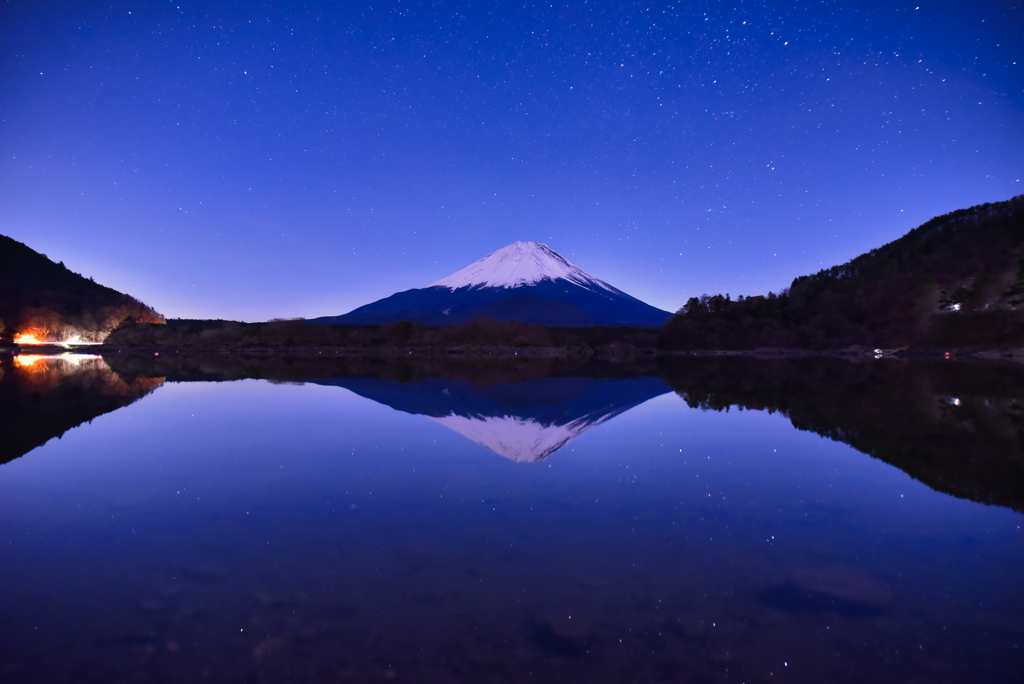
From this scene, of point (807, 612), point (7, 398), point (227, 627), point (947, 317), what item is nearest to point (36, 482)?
point (227, 627)

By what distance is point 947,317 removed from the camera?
68562 millimetres

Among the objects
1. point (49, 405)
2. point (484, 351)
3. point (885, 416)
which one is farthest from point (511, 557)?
point (484, 351)

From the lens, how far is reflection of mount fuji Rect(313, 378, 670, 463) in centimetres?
1089

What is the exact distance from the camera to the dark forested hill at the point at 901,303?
217 feet

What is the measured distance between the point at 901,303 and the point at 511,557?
3529 inches

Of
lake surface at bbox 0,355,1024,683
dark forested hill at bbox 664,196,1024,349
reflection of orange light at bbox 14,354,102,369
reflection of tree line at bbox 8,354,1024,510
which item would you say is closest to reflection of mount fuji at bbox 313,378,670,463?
lake surface at bbox 0,355,1024,683

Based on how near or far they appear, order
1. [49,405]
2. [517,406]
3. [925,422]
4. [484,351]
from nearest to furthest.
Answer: [925,422], [49,405], [517,406], [484,351]

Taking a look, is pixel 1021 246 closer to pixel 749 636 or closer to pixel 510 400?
pixel 510 400

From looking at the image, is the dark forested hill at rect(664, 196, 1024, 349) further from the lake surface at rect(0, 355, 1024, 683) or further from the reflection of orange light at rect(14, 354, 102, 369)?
the reflection of orange light at rect(14, 354, 102, 369)

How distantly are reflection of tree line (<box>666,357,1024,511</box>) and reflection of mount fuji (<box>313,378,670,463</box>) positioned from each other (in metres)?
2.90

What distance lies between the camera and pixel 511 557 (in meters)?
4.75

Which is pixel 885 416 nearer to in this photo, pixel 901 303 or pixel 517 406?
pixel 517 406

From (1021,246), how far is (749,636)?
303ft

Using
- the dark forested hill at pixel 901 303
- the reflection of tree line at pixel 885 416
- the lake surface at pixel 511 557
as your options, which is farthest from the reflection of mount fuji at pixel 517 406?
the dark forested hill at pixel 901 303
